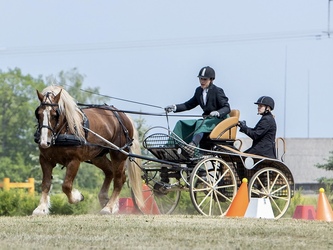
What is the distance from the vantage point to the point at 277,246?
41.4 ft

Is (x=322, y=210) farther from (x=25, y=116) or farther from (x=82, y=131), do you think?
(x=25, y=116)

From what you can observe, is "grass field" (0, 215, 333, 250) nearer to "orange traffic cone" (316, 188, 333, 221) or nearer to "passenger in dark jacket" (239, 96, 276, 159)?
"orange traffic cone" (316, 188, 333, 221)

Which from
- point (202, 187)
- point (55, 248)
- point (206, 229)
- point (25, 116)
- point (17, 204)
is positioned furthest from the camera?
point (25, 116)

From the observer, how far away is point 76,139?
17.1 m

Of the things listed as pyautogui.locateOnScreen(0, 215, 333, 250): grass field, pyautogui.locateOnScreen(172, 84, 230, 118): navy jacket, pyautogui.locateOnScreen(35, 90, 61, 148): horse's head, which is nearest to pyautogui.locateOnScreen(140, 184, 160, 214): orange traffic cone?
pyautogui.locateOnScreen(172, 84, 230, 118): navy jacket

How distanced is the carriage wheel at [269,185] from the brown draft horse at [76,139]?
2.08 meters

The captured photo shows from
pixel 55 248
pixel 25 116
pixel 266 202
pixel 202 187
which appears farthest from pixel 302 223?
pixel 25 116

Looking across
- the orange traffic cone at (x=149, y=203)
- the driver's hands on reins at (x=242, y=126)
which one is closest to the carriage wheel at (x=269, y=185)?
the driver's hands on reins at (x=242, y=126)

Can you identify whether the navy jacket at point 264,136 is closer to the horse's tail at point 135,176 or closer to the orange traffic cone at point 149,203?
the horse's tail at point 135,176

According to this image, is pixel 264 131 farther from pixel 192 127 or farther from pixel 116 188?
pixel 116 188

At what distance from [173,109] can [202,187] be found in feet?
4.54

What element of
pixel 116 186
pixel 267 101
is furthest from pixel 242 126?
pixel 116 186

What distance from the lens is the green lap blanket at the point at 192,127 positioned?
1802cm

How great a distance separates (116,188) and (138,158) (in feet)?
2.06
